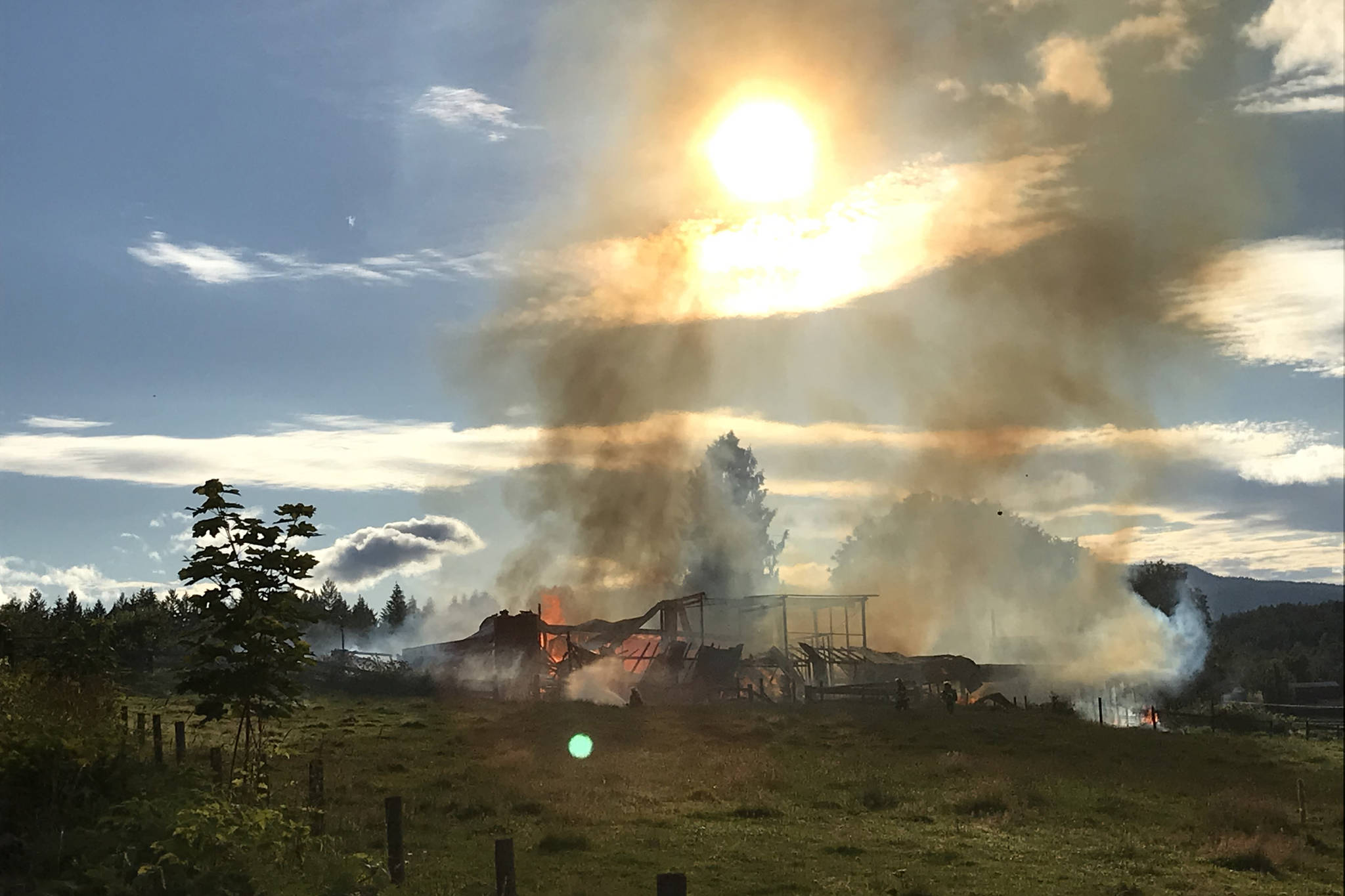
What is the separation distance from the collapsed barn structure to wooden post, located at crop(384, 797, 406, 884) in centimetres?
4941

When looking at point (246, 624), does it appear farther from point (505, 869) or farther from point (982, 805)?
point (982, 805)

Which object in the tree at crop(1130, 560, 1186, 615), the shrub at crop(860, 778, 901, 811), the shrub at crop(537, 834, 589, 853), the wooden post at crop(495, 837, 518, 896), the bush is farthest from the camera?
the tree at crop(1130, 560, 1186, 615)

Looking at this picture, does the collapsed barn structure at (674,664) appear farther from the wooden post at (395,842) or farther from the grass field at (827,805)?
the wooden post at (395,842)

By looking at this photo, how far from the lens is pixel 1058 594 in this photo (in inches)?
5399

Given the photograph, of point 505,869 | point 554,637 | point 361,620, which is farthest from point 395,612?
point 505,869

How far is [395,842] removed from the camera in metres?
18.2

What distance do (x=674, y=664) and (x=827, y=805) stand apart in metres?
40.3

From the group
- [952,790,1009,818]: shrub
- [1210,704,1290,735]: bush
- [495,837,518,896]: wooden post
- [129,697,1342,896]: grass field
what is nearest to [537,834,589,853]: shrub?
[129,697,1342,896]: grass field

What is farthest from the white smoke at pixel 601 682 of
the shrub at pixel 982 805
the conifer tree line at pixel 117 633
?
the shrub at pixel 982 805

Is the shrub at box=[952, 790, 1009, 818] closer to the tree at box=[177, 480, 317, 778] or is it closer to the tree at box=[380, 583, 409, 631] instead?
the tree at box=[177, 480, 317, 778]

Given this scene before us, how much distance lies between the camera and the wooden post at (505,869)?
15.2 m

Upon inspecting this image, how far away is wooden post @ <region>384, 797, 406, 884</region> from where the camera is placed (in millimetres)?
18094

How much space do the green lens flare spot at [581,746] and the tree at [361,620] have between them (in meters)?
106

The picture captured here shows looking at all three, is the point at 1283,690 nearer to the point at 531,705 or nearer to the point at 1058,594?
the point at 531,705
